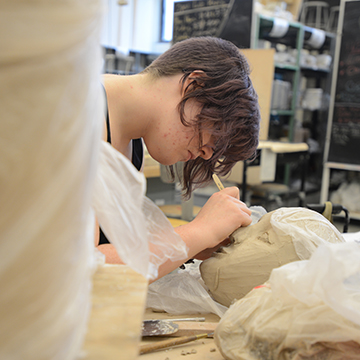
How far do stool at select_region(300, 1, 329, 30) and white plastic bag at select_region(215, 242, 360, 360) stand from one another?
5.37 metres

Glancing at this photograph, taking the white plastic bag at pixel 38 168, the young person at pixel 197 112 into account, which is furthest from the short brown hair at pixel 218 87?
the white plastic bag at pixel 38 168

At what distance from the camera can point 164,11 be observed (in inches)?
231

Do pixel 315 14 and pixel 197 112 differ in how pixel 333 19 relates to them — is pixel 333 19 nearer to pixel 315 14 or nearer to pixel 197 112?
pixel 315 14

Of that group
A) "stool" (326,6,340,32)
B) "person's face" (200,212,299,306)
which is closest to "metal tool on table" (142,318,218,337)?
"person's face" (200,212,299,306)

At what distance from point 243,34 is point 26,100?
143 inches

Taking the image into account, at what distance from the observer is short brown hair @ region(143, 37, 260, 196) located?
3.20 ft

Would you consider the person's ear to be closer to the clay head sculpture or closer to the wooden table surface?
the clay head sculpture

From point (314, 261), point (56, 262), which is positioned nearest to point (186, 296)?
point (314, 261)

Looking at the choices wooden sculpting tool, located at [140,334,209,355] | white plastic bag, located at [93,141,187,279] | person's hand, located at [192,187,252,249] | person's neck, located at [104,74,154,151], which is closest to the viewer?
white plastic bag, located at [93,141,187,279]

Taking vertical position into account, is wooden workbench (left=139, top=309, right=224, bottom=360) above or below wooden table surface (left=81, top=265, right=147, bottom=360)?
below

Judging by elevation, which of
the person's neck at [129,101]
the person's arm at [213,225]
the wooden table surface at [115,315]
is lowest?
the person's arm at [213,225]

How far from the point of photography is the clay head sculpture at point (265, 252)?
2.82 feet

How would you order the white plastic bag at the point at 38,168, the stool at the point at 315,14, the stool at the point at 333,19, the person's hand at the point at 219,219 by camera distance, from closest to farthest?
the white plastic bag at the point at 38,168, the person's hand at the point at 219,219, the stool at the point at 315,14, the stool at the point at 333,19

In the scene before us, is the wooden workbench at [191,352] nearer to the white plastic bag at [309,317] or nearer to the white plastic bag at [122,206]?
the white plastic bag at [309,317]
